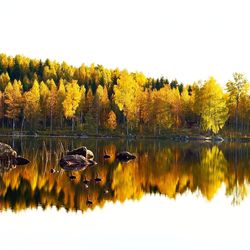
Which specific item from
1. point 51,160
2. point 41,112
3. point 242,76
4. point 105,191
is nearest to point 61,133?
point 41,112

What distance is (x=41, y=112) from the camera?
137875 millimetres

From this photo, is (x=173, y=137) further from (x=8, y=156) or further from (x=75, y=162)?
(x=8, y=156)

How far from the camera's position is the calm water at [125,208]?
78.4ft

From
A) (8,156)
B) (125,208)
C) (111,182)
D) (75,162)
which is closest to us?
(125,208)

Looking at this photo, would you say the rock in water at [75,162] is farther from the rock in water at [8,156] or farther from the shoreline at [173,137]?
the shoreline at [173,137]

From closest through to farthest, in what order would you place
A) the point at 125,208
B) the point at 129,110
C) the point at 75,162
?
the point at 125,208
the point at 75,162
the point at 129,110

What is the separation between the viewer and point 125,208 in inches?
1231

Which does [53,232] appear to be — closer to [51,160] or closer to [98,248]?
[98,248]

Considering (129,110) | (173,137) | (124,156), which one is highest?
(129,110)

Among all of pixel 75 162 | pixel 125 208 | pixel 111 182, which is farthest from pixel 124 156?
pixel 125 208

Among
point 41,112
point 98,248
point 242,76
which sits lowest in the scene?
point 98,248

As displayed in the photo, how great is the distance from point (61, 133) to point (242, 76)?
50.1 meters

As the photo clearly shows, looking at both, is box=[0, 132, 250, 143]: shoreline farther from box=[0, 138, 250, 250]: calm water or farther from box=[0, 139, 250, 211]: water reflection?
box=[0, 138, 250, 250]: calm water

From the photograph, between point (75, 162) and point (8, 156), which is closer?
A: point (75, 162)
